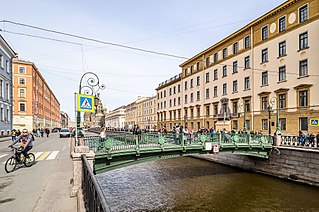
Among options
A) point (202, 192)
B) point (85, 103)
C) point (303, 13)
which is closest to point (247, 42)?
point (303, 13)

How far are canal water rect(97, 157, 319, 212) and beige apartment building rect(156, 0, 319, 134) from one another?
7413 millimetres

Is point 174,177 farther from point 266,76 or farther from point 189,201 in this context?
point 266,76

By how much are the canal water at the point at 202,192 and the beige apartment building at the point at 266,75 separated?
24.3ft

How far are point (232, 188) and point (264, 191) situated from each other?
2009mm

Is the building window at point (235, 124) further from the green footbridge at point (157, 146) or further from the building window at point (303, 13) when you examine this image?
the building window at point (303, 13)

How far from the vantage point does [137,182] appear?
16641 millimetres

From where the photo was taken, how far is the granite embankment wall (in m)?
15.4

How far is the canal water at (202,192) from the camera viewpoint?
11984 millimetres

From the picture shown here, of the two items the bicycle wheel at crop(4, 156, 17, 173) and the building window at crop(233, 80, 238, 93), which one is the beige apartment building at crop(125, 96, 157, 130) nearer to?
the building window at crop(233, 80, 238, 93)

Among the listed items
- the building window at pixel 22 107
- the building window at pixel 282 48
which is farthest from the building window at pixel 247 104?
the building window at pixel 22 107

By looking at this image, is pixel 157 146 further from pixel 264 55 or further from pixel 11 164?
pixel 264 55

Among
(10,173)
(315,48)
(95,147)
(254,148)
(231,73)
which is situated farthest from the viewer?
(231,73)

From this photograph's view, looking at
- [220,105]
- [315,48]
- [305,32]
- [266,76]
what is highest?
[305,32]

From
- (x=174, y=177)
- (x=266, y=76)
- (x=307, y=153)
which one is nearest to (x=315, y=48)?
(x=266, y=76)
